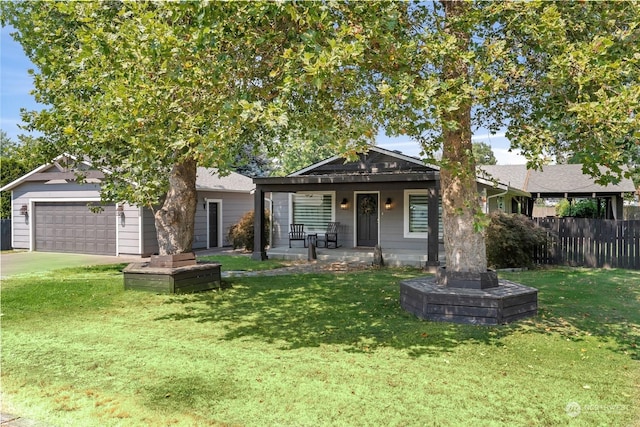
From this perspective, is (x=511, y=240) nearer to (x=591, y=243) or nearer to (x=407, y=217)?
(x=591, y=243)

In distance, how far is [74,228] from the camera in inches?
667

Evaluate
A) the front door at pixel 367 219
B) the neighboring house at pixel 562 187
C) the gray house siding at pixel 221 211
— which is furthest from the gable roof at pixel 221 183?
the neighboring house at pixel 562 187

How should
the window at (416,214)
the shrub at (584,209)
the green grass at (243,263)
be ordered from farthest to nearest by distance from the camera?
the shrub at (584,209) → the window at (416,214) → the green grass at (243,263)

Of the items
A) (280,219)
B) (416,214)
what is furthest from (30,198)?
(416,214)

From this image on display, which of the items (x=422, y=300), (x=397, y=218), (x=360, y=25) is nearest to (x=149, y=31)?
(x=360, y=25)

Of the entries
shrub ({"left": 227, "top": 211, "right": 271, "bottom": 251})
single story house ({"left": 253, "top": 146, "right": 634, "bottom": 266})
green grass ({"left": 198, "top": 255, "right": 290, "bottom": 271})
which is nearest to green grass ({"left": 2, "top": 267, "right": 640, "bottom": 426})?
green grass ({"left": 198, "top": 255, "right": 290, "bottom": 271})

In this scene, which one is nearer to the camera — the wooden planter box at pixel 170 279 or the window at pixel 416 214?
the wooden planter box at pixel 170 279

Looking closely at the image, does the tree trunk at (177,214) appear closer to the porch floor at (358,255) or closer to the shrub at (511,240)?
the porch floor at (358,255)

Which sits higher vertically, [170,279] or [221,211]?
[221,211]

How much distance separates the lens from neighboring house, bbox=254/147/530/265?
1322cm

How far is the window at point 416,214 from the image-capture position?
15.3 m

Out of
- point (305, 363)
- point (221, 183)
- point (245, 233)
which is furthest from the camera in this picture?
point (221, 183)

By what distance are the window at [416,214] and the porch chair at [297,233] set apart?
154 inches

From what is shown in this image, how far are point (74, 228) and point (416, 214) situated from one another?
41.7ft
